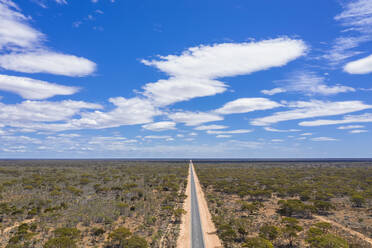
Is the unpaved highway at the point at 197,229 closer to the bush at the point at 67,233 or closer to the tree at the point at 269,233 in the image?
the tree at the point at 269,233

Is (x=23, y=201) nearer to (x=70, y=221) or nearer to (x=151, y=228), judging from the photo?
(x=70, y=221)

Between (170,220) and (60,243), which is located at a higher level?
(60,243)

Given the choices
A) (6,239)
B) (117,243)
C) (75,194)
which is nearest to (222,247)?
(117,243)

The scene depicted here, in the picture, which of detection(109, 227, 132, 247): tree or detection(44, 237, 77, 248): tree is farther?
detection(109, 227, 132, 247): tree

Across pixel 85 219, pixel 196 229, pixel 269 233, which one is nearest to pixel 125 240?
pixel 196 229

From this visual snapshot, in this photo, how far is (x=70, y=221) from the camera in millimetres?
31516

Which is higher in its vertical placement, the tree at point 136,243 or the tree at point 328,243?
the tree at point 328,243

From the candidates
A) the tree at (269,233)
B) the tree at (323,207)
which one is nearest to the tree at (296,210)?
the tree at (323,207)

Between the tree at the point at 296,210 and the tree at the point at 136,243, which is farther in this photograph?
the tree at the point at 296,210

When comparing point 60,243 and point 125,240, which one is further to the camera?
point 125,240

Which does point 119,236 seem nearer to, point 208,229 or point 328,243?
point 208,229

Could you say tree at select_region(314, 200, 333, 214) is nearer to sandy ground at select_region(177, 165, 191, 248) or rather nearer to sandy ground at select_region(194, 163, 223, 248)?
sandy ground at select_region(194, 163, 223, 248)

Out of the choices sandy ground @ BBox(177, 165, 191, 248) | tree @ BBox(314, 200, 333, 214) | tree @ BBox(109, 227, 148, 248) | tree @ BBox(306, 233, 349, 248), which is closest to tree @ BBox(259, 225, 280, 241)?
tree @ BBox(306, 233, 349, 248)

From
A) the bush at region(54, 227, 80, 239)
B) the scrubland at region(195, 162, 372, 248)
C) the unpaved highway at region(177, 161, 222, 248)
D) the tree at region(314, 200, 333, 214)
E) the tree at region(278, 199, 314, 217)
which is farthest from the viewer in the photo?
the tree at region(314, 200, 333, 214)
